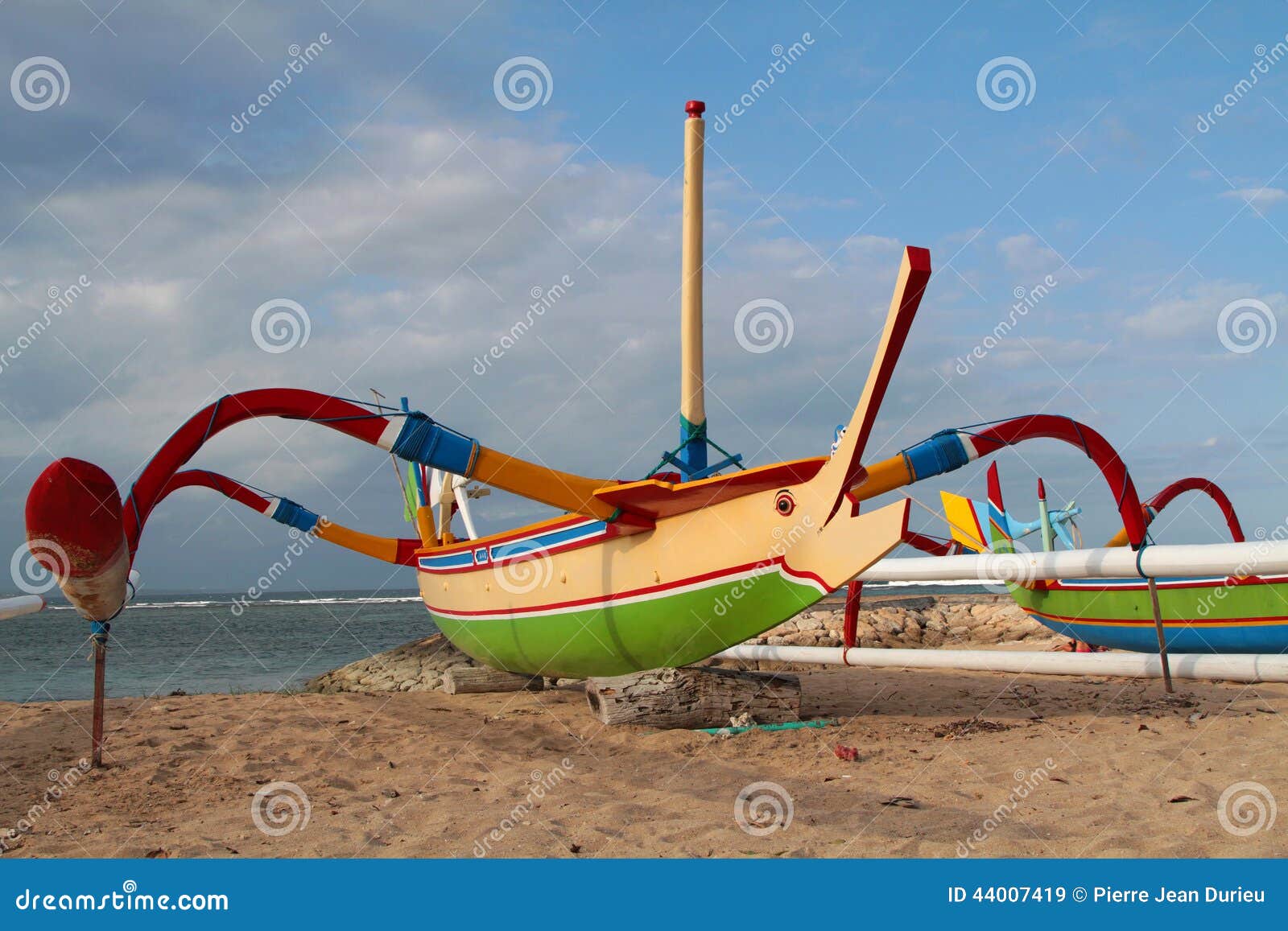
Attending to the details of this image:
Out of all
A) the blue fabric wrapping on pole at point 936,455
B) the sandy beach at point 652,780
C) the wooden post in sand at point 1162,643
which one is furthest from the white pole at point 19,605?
the wooden post in sand at point 1162,643

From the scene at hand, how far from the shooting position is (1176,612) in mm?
11648

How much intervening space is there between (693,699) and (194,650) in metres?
24.9

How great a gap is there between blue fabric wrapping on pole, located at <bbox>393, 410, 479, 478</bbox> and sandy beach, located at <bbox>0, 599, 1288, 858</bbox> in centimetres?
208

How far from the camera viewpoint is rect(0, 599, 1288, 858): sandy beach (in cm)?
418

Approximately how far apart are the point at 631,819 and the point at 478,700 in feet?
17.9

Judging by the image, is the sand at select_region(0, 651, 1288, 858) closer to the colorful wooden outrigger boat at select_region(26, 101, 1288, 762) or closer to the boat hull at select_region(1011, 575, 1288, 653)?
the colorful wooden outrigger boat at select_region(26, 101, 1288, 762)

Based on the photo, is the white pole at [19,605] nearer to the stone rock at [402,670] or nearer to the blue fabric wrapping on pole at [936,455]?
the stone rock at [402,670]

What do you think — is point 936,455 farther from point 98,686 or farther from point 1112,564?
point 98,686

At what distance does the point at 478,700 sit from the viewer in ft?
31.9

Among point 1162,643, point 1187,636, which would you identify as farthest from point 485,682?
point 1187,636

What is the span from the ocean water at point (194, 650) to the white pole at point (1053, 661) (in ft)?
3.30

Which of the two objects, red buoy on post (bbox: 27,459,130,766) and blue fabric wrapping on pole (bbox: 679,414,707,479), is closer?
red buoy on post (bbox: 27,459,130,766)

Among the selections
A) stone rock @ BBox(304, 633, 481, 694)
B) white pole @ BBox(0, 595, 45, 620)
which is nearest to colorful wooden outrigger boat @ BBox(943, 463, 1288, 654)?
stone rock @ BBox(304, 633, 481, 694)

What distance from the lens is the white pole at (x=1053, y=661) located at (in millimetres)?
8469
